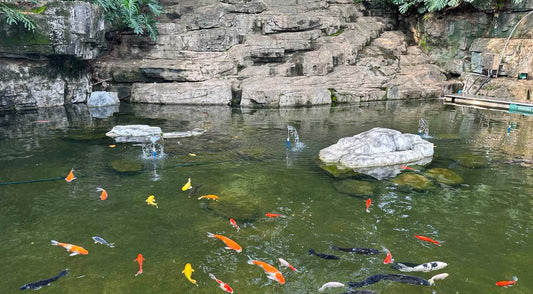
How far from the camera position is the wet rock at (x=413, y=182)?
6.54m

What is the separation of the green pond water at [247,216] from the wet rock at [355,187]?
0.05 m

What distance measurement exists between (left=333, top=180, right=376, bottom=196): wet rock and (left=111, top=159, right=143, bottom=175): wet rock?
4108mm

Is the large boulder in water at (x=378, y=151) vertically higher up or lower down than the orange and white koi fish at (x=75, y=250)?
higher up

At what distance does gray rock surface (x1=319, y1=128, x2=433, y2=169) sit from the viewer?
302 inches

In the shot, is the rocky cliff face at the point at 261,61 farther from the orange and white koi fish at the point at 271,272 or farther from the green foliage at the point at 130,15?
the orange and white koi fish at the point at 271,272

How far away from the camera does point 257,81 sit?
16578mm

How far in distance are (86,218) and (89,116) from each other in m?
9.26

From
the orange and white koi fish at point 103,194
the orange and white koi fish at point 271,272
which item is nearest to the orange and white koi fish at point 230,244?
the orange and white koi fish at point 271,272

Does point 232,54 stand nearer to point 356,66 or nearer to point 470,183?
point 356,66

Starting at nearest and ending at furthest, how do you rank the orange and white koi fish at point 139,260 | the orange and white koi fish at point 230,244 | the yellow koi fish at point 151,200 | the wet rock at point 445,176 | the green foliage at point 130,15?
the orange and white koi fish at point 139,260, the orange and white koi fish at point 230,244, the yellow koi fish at point 151,200, the wet rock at point 445,176, the green foliage at point 130,15

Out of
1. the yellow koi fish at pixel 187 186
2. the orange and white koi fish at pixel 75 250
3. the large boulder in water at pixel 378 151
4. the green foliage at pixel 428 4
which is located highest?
the green foliage at pixel 428 4

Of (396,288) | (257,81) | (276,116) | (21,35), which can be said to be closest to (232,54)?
(257,81)

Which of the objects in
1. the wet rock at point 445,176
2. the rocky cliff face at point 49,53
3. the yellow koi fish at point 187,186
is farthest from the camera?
the rocky cliff face at point 49,53

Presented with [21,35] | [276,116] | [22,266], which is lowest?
[22,266]
